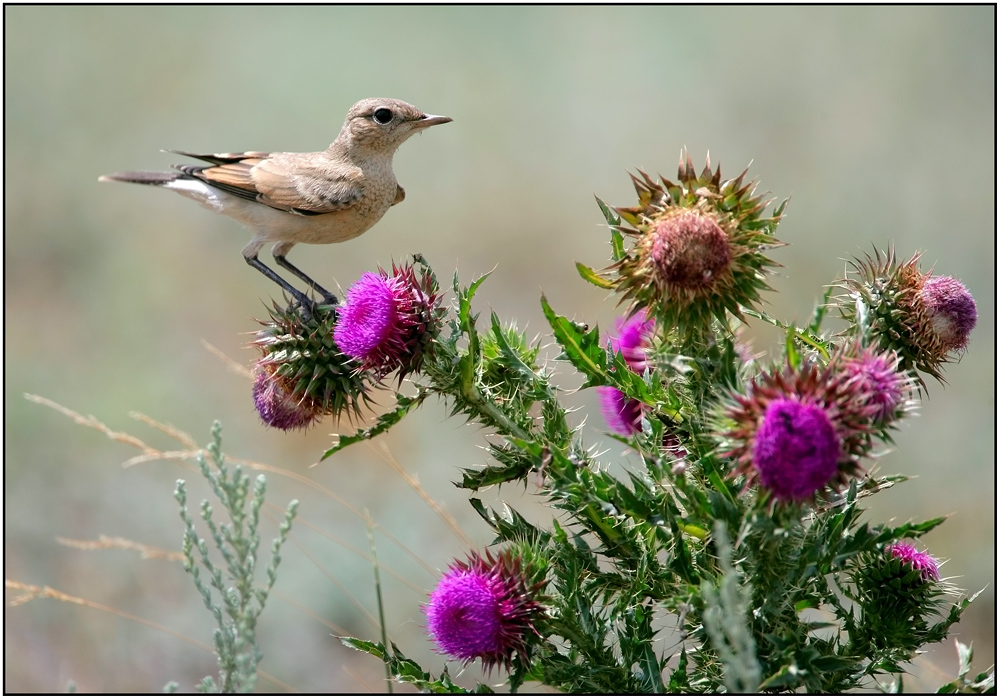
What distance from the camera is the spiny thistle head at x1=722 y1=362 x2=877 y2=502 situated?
238 cm

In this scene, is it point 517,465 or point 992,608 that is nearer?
point 517,465

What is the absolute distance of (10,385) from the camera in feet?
30.5

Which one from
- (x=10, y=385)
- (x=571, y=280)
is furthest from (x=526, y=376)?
(x=10, y=385)

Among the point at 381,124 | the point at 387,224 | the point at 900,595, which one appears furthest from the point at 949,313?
the point at 387,224

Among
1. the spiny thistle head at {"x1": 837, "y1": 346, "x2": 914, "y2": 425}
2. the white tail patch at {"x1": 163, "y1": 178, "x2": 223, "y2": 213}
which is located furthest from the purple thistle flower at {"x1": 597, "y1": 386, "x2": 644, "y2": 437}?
the white tail patch at {"x1": 163, "y1": 178, "x2": 223, "y2": 213}

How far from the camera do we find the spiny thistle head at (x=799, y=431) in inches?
93.8

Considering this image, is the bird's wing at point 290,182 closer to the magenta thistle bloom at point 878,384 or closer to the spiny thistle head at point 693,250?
the spiny thistle head at point 693,250

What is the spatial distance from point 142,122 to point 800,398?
12584mm

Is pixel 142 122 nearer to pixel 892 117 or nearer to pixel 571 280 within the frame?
pixel 571 280

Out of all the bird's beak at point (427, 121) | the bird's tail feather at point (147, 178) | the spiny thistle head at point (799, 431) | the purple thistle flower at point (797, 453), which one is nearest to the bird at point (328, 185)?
the bird's beak at point (427, 121)

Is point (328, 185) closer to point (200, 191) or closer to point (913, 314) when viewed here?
point (200, 191)

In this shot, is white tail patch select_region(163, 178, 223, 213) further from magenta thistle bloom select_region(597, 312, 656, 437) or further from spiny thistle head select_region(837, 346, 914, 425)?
spiny thistle head select_region(837, 346, 914, 425)

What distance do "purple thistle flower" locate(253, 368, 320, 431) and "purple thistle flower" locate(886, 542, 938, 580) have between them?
237 cm

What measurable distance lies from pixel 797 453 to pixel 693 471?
0.63 m
